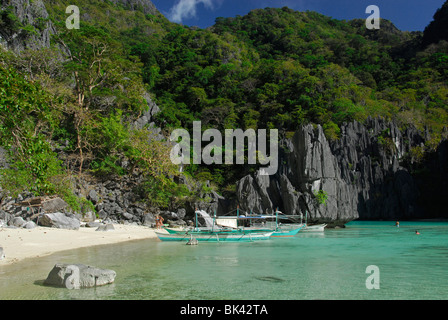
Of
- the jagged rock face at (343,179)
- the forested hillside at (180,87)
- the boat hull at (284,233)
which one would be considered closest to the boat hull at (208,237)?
the boat hull at (284,233)

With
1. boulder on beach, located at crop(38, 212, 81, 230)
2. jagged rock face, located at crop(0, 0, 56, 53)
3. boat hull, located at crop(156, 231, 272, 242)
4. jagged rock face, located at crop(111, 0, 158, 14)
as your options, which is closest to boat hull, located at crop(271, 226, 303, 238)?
boat hull, located at crop(156, 231, 272, 242)

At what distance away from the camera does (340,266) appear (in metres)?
11.5

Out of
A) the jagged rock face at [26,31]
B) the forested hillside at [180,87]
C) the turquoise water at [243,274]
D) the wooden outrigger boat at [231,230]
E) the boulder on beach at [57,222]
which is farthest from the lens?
the jagged rock face at [26,31]

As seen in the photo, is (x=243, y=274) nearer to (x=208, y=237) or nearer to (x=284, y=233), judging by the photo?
(x=208, y=237)

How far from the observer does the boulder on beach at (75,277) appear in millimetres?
7746

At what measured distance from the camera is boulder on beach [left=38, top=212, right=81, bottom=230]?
1816cm

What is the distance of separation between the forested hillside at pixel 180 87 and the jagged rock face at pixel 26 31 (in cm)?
20

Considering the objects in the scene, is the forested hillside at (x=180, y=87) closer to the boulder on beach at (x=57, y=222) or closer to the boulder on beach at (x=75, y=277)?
Result: the boulder on beach at (x=57, y=222)

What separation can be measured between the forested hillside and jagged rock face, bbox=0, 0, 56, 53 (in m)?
0.20

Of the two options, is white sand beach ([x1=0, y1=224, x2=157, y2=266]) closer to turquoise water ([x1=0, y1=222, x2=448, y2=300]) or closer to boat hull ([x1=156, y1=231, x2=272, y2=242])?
turquoise water ([x1=0, y1=222, x2=448, y2=300])

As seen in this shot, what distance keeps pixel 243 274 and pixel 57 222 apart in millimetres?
12697
